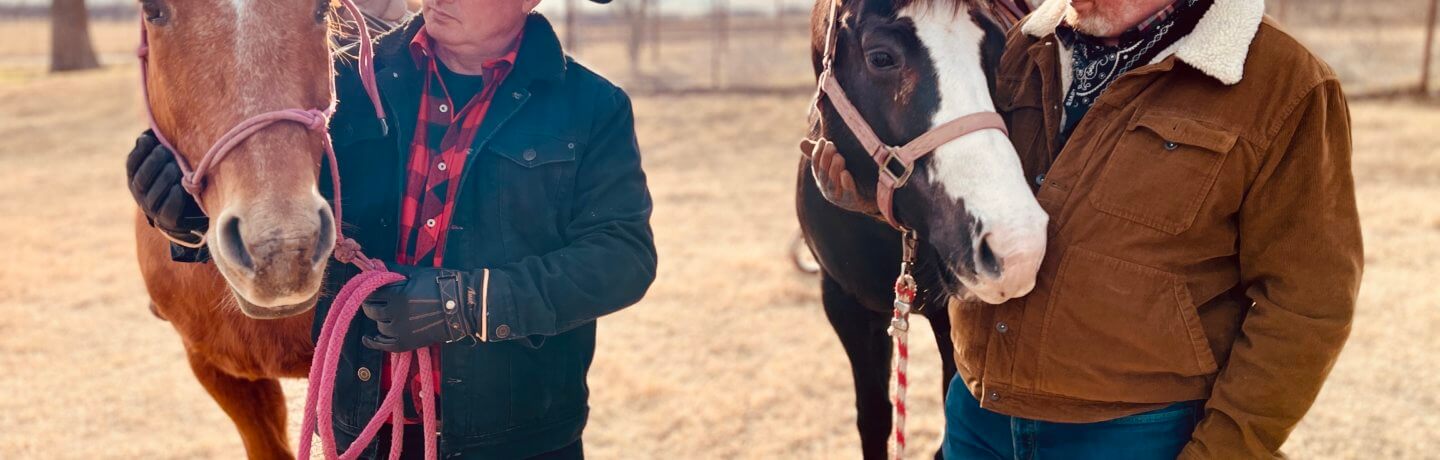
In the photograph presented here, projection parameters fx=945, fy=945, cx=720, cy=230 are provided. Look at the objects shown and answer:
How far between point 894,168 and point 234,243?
1.06 m

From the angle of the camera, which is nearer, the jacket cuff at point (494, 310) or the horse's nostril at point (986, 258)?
the horse's nostril at point (986, 258)

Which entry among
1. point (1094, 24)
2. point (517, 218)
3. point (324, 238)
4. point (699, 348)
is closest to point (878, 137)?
point (1094, 24)

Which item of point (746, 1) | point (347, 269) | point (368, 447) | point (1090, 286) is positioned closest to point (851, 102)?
point (1090, 286)

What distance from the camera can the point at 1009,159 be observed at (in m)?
1.50

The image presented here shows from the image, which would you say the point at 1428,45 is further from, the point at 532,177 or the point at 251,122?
the point at 251,122

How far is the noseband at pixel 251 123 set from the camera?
1.38 meters

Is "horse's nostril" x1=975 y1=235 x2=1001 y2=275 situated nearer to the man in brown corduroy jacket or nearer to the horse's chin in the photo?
the man in brown corduroy jacket

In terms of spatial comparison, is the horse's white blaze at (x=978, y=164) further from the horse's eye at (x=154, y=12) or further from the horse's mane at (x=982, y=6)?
the horse's eye at (x=154, y=12)

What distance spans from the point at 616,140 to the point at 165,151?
74cm

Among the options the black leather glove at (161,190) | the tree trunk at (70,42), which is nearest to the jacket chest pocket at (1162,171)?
the black leather glove at (161,190)

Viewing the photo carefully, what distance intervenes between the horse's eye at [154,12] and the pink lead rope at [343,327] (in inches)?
2.6

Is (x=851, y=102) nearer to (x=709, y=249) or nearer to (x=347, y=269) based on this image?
(x=347, y=269)

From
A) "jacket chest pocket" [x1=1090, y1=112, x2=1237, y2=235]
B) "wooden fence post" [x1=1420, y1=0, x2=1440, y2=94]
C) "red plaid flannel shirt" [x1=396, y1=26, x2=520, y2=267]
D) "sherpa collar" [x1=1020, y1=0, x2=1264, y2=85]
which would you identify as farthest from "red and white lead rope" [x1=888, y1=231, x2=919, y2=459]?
"wooden fence post" [x1=1420, y1=0, x2=1440, y2=94]

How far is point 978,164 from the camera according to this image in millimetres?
1495
